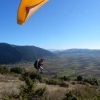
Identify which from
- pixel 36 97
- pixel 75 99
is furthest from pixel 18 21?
pixel 75 99

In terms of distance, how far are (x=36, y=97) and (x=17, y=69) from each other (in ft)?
96.7

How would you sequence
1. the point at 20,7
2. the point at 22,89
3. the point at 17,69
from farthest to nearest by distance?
the point at 17,69 → the point at 22,89 → the point at 20,7

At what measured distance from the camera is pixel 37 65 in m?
13.2

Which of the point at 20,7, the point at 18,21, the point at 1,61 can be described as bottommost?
the point at 1,61

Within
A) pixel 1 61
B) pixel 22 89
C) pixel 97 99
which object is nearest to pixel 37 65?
pixel 22 89

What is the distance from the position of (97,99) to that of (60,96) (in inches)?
118

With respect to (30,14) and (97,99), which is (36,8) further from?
(97,99)

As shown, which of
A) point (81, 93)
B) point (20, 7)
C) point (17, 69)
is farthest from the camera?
point (17, 69)

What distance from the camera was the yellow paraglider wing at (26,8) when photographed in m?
9.43

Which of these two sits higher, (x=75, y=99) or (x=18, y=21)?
(x=18, y=21)

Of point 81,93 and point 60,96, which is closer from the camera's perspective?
point 60,96

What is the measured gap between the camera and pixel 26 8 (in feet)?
32.4

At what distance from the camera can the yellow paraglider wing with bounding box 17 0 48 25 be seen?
943 cm

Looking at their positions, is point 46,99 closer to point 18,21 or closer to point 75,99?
point 75,99
